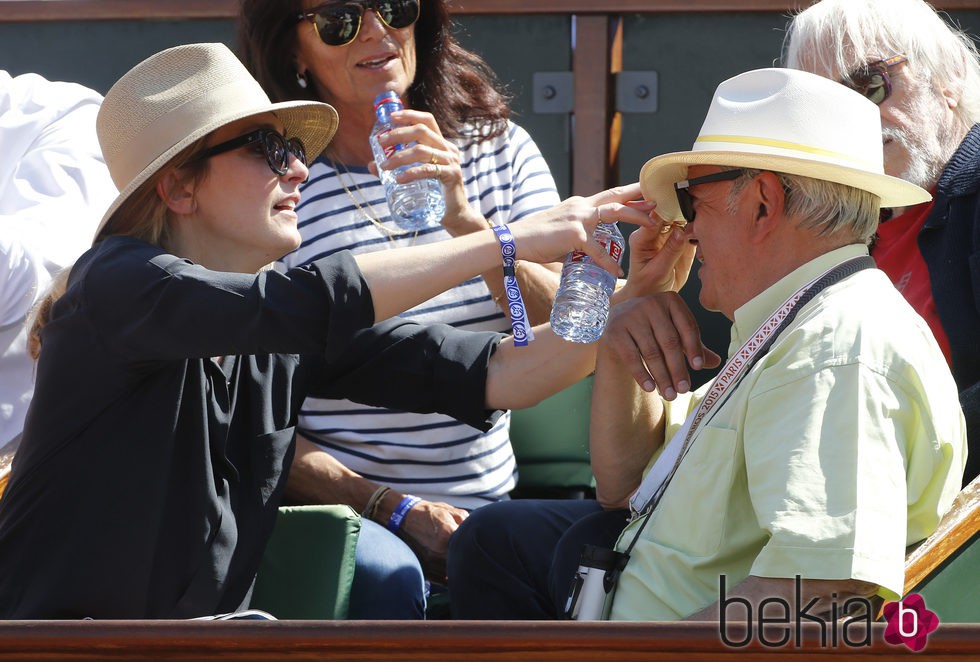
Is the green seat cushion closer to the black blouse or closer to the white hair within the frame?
the black blouse

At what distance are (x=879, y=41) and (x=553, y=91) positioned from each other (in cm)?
108

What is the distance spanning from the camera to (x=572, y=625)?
67.1 inches

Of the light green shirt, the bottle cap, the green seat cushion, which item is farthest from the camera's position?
the bottle cap

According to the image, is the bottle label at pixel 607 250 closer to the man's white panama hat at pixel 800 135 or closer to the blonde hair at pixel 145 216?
the man's white panama hat at pixel 800 135

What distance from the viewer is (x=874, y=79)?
115 inches

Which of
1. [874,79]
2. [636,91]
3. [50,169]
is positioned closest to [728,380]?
[874,79]

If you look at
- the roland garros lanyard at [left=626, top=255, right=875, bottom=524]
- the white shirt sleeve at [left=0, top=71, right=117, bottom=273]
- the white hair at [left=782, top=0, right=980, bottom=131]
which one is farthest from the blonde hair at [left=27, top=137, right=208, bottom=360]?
the white hair at [left=782, top=0, right=980, bottom=131]

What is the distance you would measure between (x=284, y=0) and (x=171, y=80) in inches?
27.3

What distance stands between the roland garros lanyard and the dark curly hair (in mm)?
1159

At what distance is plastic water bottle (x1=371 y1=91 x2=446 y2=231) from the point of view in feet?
8.90

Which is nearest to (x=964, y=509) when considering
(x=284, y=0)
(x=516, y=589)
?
(x=516, y=589)

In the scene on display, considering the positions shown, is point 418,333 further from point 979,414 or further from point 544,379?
point 979,414

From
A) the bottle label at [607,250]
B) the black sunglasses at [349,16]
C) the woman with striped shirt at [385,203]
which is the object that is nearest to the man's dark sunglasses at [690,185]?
the bottle label at [607,250]

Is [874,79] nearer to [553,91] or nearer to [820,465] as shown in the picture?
[553,91]
